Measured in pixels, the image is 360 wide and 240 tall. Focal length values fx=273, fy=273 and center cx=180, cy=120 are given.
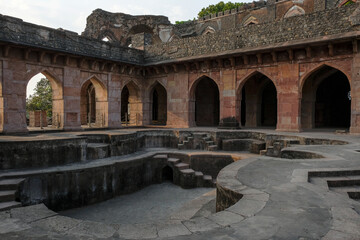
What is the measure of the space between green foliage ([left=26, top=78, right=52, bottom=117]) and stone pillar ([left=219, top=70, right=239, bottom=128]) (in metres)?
18.1

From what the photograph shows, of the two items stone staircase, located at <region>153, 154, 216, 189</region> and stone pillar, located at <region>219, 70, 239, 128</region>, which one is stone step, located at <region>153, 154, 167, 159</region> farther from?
stone pillar, located at <region>219, 70, 239, 128</region>

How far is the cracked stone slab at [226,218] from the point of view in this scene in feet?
9.26

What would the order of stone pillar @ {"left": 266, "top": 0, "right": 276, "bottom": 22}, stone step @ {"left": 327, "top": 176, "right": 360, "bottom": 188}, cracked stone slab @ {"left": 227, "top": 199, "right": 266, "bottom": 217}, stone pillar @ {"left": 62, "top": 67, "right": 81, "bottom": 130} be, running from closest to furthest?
cracked stone slab @ {"left": 227, "top": 199, "right": 266, "bottom": 217} < stone step @ {"left": 327, "top": 176, "right": 360, "bottom": 188} < stone pillar @ {"left": 62, "top": 67, "right": 81, "bottom": 130} < stone pillar @ {"left": 266, "top": 0, "right": 276, "bottom": 22}

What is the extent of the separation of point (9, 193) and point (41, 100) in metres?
23.7

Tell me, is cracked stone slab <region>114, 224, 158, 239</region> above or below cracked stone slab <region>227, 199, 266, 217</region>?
below

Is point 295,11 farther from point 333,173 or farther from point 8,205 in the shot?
point 8,205

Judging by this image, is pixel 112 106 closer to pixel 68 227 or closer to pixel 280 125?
pixel 280 125

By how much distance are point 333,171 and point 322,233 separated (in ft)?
7.95

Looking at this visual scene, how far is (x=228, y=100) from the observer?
13703 millimetres

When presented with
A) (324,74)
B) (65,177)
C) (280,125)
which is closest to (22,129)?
(65,177)

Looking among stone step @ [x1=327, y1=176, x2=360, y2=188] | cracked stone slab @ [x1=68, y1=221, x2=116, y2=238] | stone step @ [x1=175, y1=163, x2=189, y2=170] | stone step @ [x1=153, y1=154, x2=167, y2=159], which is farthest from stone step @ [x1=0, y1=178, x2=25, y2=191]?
stone step @ [x1=327, y1=176, x2=360, y2=188]

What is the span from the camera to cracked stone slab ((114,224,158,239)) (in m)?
2.63

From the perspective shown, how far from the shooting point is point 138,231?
275 centimetres

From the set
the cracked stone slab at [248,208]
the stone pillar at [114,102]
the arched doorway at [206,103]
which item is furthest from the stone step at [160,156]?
the arched doorway at [206,103]
